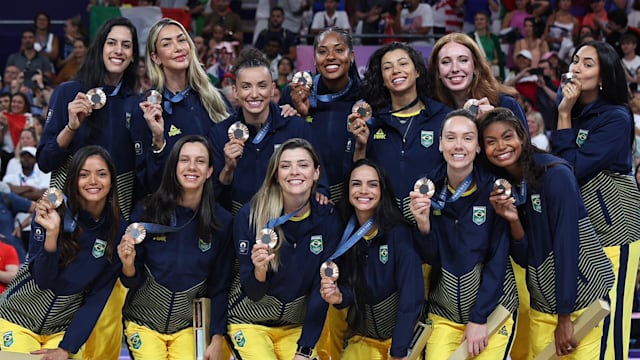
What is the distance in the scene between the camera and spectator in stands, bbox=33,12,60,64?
1457 cm

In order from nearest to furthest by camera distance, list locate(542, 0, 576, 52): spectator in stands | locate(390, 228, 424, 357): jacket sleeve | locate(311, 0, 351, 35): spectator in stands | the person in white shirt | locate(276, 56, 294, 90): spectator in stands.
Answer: locate(390, 228, 424, 357): jacket sleeve → locate(276, 56, 294, 90): spectator in stands → locate(542, 0, 576, 52): spectator in stands → the person in white shirt → locate(311, 0, 351, 35): spectator in stands

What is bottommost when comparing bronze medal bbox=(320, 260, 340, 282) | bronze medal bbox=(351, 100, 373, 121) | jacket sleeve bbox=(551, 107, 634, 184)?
bronze medal bbox=(320, 260, 340, 282)

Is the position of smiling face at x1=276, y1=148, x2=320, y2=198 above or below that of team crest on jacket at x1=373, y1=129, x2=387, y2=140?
below

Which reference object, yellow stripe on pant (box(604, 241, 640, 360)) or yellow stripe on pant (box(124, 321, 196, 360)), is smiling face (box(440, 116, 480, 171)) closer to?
yellow stripe on pant (box(604, 241, 640, 360))

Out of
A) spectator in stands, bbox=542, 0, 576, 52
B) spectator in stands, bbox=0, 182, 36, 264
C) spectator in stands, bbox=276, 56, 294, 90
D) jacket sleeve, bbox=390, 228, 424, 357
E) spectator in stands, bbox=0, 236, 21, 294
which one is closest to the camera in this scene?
jacket sleeve, bbox=390, 228, 424, 357

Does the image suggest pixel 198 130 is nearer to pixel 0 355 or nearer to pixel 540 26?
pixel 0 355

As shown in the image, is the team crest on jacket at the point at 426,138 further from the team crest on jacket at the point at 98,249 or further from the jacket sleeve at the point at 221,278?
the team crest on jacket at the point at 98,249

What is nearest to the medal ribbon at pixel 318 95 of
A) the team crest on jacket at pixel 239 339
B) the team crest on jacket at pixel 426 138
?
the team crest on jacket at pixel 426 138

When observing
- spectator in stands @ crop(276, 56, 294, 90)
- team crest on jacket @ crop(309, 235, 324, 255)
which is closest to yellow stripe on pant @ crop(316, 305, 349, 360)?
team crest on jacket @ crop(309, 235, 324, 255)

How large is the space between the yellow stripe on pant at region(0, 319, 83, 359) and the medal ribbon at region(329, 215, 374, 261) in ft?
5.20

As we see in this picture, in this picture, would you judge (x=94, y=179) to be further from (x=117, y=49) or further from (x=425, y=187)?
→ (x=425, y=187)

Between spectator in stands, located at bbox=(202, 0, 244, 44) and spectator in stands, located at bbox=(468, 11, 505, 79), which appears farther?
spectator in stands, located at bbox=(202, 0, 244, 44)

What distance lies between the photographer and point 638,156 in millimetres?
10820

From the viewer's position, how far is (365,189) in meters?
6.06
